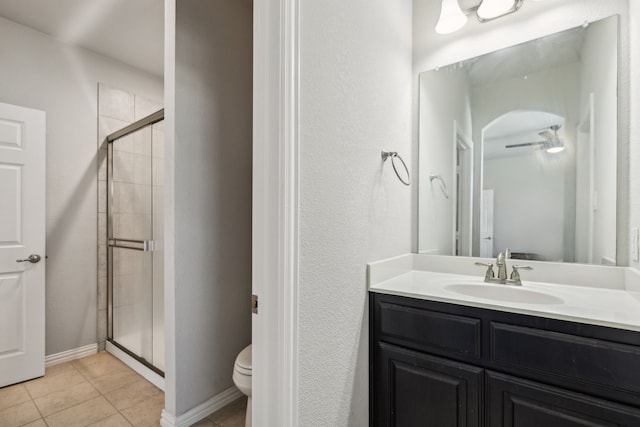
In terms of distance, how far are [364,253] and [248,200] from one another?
39.7 inches

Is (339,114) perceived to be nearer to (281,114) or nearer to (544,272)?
(281,114)

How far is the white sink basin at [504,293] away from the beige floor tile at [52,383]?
255cm

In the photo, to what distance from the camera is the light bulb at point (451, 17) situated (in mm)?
1629

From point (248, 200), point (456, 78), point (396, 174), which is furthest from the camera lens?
point (248, 200)

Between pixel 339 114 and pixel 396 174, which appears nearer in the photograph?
pixel 339 114

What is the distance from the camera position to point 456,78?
1761 mm

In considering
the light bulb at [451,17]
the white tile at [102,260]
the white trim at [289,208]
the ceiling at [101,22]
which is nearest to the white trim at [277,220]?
the white trim at [289,208]

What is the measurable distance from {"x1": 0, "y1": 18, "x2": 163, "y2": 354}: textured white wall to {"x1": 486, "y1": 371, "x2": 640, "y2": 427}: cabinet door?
116 inches

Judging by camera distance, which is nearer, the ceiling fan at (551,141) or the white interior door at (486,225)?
the ceiling fan at (551,141)

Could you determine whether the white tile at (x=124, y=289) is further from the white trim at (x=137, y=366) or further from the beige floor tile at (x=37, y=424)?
Answer: the beige floor tile at (x=37, y=424)

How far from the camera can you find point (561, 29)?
1.48 m

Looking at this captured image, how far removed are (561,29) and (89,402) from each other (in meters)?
3.31

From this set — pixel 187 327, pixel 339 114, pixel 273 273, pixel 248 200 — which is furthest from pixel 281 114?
pixel 187 327

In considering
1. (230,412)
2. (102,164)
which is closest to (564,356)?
Result: (230,412)
